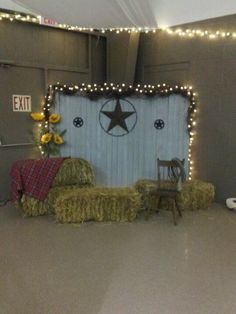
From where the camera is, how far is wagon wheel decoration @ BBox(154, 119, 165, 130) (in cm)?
560

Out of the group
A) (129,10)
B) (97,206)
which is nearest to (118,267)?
(97,206)

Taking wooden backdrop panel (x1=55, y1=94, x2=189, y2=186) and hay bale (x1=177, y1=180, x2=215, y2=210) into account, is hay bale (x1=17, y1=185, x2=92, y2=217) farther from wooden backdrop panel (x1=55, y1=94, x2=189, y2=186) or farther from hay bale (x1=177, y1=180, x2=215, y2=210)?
hay bale (x1=177, y1=180, x2=215, y2=210)

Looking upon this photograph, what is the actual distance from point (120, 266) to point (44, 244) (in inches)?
37.8

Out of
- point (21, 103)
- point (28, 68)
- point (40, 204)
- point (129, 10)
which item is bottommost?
point (40, 204)

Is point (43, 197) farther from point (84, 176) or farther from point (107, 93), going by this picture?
point (107, 93)

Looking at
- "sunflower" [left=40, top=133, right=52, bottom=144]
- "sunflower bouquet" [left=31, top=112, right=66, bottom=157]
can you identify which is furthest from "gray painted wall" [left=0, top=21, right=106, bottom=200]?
"sunflower" [left=40, top=133, right=52, bottom=144]

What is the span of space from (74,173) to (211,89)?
8.46ft

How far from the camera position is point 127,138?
18.6 ft

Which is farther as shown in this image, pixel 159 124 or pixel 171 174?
Result: pixel 159 124

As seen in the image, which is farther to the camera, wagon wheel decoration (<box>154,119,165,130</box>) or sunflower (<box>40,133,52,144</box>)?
wagon wheel decoration (<box>154,119,165,130</box>)

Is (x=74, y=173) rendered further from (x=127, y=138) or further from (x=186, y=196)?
(x=186, y=196)

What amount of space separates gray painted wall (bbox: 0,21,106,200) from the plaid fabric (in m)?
0.91

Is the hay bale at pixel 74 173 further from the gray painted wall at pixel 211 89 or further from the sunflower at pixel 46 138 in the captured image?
the gray painted wall at pixel 211 89

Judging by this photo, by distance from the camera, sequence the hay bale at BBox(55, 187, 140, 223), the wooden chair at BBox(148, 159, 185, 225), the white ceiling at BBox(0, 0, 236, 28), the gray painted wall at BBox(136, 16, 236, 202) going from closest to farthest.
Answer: the white ceiling at BBox(0, 0, 236, 28)
the hay bale at BBox(55, 187, 140, 223)
the wooden chair at BBox(148, 159, 185, 225)
the gray painted wall at BBox(136, 16, 236, 202)
